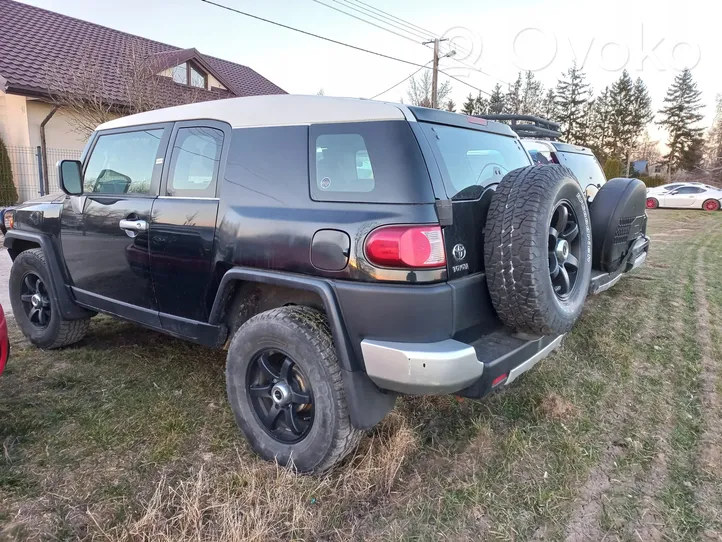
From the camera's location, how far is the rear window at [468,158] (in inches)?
96.5

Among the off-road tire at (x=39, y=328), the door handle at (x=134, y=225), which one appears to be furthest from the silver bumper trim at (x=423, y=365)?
the off-road tire at (x=39, y=328)

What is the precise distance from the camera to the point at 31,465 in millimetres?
2590

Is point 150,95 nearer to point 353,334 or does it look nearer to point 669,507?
point 353,334

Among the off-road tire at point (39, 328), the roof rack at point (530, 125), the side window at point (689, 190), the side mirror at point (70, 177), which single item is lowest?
the off-road tire at point (39, 328)

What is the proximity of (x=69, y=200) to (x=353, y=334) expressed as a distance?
2771 mm

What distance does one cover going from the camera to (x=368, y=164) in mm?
2395

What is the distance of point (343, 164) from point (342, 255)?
0.49 meters

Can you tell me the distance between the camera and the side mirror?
3.62m

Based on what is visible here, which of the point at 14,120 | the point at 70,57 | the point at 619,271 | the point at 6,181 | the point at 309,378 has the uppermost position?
the point at 70,57

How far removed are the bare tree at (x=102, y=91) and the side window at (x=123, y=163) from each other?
34.3 ft

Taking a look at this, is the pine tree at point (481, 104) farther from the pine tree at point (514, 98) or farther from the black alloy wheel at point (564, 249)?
the black alloy wheel at point (564, 249)

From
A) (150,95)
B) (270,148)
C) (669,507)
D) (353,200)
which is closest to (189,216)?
Answer: (270,148)

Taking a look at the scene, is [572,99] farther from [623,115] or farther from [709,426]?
[709,426]

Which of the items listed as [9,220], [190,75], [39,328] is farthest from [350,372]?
[190,75]
